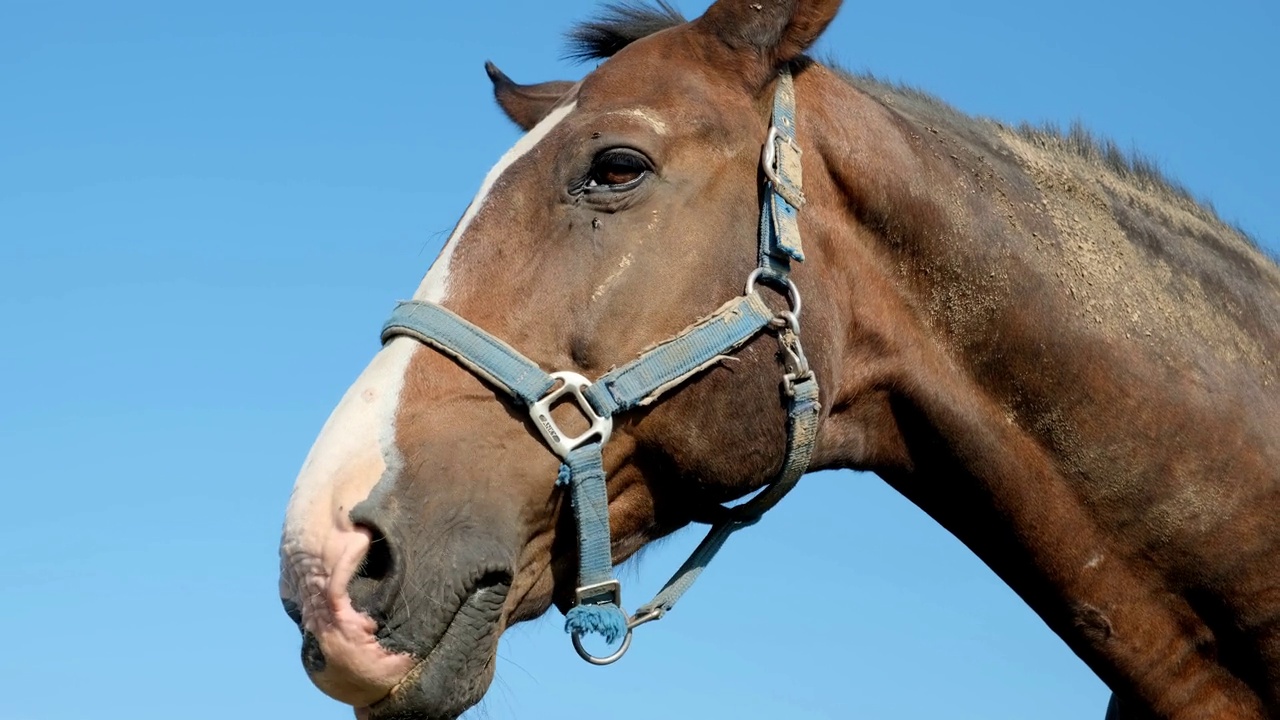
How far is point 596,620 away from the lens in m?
4.23

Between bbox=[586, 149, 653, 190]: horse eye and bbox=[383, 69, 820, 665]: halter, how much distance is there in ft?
1.49

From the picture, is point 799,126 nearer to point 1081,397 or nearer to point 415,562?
point 1081,397

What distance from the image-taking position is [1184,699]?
4.52m

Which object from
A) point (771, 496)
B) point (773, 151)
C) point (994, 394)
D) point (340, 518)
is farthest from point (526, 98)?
point (340, 518)

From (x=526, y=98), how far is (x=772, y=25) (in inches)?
59.4

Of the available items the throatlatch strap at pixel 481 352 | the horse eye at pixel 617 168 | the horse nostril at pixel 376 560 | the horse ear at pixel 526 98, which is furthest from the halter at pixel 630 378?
the horse ear at pixel 526 98

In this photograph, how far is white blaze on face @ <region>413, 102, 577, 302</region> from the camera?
168 inches

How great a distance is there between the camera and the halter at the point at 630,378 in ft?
13.5

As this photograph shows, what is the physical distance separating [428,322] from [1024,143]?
8.26 feet

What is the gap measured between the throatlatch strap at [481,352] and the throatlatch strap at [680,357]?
7.7 inches

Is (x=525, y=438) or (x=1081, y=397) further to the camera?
(x=1081, y=397)

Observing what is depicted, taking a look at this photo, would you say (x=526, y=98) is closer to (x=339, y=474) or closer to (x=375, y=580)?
(x=339, y=474)

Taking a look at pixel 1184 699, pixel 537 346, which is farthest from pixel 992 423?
pixel 537 346

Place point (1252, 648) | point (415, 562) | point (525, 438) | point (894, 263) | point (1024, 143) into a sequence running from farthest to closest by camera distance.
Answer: point (1024, 143)
point (894, 263)
point (1252, 648)
point (525, 438)
point (415, 562)
